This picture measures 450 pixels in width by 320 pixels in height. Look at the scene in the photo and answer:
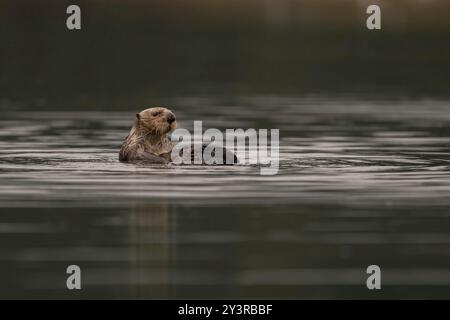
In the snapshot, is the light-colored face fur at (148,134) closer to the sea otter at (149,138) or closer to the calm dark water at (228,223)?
the sea otter at (149,138)

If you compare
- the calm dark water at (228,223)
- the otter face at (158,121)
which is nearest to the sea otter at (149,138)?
the otter face at (158,121)

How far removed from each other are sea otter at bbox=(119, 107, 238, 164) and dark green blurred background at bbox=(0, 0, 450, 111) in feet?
29.9

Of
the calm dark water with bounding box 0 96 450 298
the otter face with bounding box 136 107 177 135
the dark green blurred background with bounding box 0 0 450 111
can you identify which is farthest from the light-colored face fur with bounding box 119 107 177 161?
the dark green blurred background with bounding box 0 0 450 111

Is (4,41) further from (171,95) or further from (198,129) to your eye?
(198,129)

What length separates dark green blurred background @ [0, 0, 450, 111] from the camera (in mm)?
29156

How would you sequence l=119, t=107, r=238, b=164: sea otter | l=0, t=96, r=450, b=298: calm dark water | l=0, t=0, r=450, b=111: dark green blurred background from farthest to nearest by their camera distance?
l=0, t=0, r=450, b=111: dark green blurred background, l=119, t=107, r=238, b=164: sea otter, l=0, t=96, r=450, b=298: calm dark water

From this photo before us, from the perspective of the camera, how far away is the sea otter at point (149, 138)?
14.8 metres

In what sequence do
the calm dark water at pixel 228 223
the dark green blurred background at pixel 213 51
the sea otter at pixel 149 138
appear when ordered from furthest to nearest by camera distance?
the dark green blurred background at pixel 213 51, the sea otter at pixel 149 138, the calm dark water at pixel 228 223

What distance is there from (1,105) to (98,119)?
322 cm

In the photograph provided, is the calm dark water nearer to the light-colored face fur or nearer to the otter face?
the light-colored face fur

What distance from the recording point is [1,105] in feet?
80.3

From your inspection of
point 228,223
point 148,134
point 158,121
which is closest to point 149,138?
point 148,134
